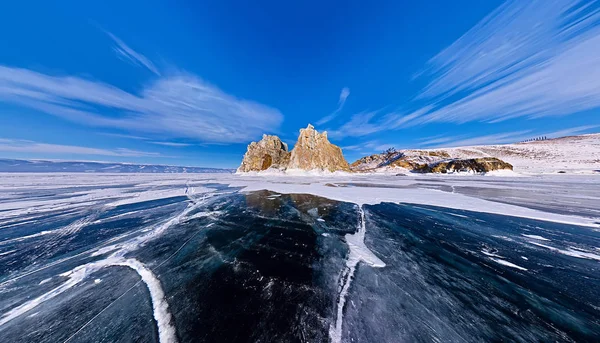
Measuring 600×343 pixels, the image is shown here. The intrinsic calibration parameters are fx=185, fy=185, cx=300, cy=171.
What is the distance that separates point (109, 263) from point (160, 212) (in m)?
4.57

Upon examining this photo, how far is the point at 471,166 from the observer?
42219mm

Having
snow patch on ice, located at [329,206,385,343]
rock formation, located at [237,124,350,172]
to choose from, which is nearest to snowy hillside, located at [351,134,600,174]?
rock formation, located at [237,124,350,172]

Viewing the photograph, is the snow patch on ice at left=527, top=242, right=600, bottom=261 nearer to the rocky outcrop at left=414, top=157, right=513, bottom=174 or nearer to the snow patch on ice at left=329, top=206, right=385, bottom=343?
the snow patch on ice at left=329, top=206, right=385, bottom=343

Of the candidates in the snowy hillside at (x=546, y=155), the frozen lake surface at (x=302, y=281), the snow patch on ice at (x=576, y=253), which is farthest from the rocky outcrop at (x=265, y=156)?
the snowy hillside at (x=546, y=155)

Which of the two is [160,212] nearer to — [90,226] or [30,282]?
[90,226]

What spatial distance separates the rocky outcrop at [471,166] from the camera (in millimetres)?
39000

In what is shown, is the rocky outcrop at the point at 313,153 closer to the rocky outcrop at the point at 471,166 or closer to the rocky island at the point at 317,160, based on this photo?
the rocky island at the point at 317,160

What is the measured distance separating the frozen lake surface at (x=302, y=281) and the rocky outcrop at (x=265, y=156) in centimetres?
4781

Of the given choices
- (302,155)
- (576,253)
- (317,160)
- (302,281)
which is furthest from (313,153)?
(302,281)

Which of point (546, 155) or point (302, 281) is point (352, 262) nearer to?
point (302, 281)

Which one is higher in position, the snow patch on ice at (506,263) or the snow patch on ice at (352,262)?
the snow patch on ice at (506,263)

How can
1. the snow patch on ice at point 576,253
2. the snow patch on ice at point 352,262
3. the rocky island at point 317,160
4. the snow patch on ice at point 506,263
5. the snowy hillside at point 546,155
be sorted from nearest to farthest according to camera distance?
the snow patch on ice at point 352,262 < the snow patch on ice at point 506,263 < the snow patch on ice at point 576,253 < the rocky island at point 317,160 < the snowy hillside at point 546,155

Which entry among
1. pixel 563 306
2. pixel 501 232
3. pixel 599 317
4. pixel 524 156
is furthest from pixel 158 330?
pixel 524 156

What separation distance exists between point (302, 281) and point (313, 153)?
4206cm
